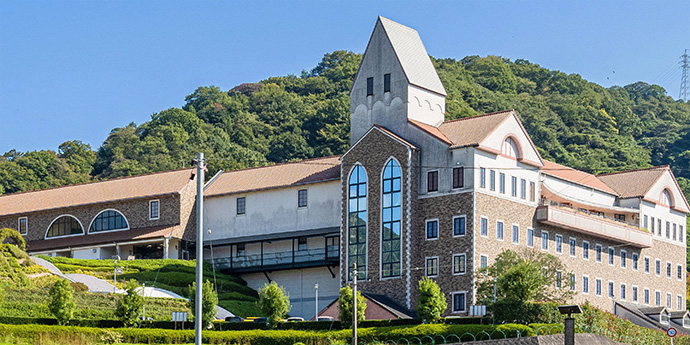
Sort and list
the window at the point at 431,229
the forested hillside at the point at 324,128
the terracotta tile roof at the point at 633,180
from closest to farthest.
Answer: the window at the point at 431,229, the terracotta tile roof at the point at 633,180, the forested hillside at the point at 324,128

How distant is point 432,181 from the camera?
67688 mm

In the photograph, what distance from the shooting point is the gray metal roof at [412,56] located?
2798 inches

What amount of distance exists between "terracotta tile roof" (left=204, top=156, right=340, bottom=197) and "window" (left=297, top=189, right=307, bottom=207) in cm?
66

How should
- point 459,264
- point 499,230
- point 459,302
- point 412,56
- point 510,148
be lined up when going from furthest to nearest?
point 412,56
point 510,148
point 499,230
point 459,264
point 459,302

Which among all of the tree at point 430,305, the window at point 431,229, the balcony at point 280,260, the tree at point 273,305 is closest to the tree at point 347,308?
the tree at point 430,305

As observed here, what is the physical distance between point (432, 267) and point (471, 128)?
9037 millimetres

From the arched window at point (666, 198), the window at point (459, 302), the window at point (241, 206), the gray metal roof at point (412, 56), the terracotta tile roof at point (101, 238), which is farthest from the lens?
the arched window at point (666, 198)

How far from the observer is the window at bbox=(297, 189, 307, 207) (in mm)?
76750

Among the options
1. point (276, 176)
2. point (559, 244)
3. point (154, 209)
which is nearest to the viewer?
point (559, 244)

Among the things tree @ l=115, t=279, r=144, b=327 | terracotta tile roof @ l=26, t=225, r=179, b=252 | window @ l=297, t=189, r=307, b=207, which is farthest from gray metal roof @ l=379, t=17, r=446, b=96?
tree @ l=115, t=279, r=144, b=327

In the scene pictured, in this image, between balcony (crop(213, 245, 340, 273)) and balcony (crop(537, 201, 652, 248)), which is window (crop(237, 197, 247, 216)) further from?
balcony (crop(537, 201, 652, 248))

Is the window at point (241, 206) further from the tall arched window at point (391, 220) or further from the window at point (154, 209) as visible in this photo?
the tall arched window at point (391, 220)

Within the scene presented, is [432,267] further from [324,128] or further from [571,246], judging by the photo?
[324,128]

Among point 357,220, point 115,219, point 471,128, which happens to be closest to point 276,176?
point 357,220
